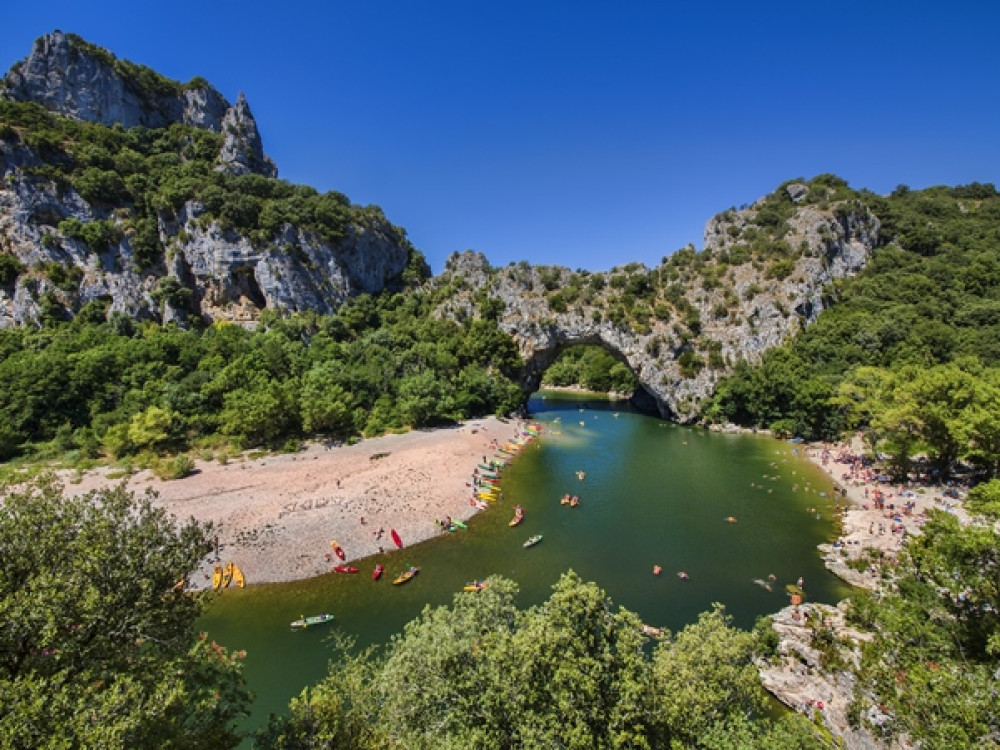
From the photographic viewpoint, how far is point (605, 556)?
90.7ft

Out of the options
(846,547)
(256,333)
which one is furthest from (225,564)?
(256,333)

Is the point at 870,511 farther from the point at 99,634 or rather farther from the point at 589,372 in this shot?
the point at 589,372

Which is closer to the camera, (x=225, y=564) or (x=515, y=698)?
(x=515, y=698)

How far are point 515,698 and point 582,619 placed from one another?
224 centimetres

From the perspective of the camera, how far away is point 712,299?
2872 inches

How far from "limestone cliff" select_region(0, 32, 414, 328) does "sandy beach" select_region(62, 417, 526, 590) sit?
1551 inches

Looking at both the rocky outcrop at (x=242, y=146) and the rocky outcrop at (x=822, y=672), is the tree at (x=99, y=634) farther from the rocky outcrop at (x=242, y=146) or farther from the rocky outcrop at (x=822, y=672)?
the rocky outcrop at (x=242, y=146)

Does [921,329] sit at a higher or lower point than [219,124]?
lower

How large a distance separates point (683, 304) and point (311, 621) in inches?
2712

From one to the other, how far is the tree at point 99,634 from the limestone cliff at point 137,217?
6788 centimetres

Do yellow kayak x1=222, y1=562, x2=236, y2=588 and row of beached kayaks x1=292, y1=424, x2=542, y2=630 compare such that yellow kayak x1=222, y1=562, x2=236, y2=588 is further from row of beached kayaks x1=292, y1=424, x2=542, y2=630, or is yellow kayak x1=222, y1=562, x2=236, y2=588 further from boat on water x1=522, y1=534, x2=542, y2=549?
boat on water x1=522, y1=534, x2=542, y2=549

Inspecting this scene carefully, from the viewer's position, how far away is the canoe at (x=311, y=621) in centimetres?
2130

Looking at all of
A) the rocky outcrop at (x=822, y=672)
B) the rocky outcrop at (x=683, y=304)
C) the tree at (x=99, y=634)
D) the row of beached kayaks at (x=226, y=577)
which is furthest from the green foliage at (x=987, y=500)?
the rocky outcrop at (x=683, y=304)

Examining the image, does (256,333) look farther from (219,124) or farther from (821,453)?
(821,453)
